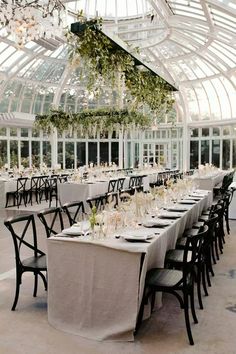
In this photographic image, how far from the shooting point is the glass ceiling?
12492 mm

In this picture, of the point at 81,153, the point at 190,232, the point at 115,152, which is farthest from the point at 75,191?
the point at 115,152

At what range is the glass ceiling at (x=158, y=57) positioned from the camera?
41.0 ft

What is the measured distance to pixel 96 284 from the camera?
3.92 m

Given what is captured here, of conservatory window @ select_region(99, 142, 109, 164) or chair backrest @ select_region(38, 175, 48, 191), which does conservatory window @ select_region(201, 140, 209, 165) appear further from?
chair backrest @ select_region(38, 175, 48, 191)

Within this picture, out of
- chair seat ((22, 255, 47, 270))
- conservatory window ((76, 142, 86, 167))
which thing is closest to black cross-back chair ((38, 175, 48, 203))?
conservatory window ((76, 142, 86, 167))

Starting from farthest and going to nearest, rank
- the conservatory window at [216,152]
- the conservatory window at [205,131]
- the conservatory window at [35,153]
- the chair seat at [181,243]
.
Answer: the conservatory window at [205,131]
the conservatory window at [216,152]
the conservatory window at [35,153]
the chair seat at [181,243]

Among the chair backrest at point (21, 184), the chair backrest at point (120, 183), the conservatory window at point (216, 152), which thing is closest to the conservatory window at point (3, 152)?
the chair backrest at point (21, 184)

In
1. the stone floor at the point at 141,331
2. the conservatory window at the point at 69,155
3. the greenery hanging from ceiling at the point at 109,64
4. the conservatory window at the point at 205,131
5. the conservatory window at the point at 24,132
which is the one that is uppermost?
the greenery hanging from ceiling at the point at 109,64

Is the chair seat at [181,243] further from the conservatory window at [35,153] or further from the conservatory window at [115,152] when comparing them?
the conservatory window at [115,152]

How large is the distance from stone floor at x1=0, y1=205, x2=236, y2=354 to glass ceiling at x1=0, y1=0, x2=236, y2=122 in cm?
751

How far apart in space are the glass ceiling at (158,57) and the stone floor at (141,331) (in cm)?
751

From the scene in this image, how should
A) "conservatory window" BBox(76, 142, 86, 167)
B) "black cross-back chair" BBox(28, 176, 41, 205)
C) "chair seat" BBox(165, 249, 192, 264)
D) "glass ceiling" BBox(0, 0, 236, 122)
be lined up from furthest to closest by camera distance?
"conservatory window" BBox(76, 142, 86, 167)
"black cross-back chair" BBox(28, 176, 41, 205)
"glass ceiling" BBox(0, 0, 236, 122)
"chair seat" BBox(165, 249, 192, 264)

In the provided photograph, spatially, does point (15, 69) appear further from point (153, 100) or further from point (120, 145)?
point (153, 100)

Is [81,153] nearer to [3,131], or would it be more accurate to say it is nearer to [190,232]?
[3,131]
